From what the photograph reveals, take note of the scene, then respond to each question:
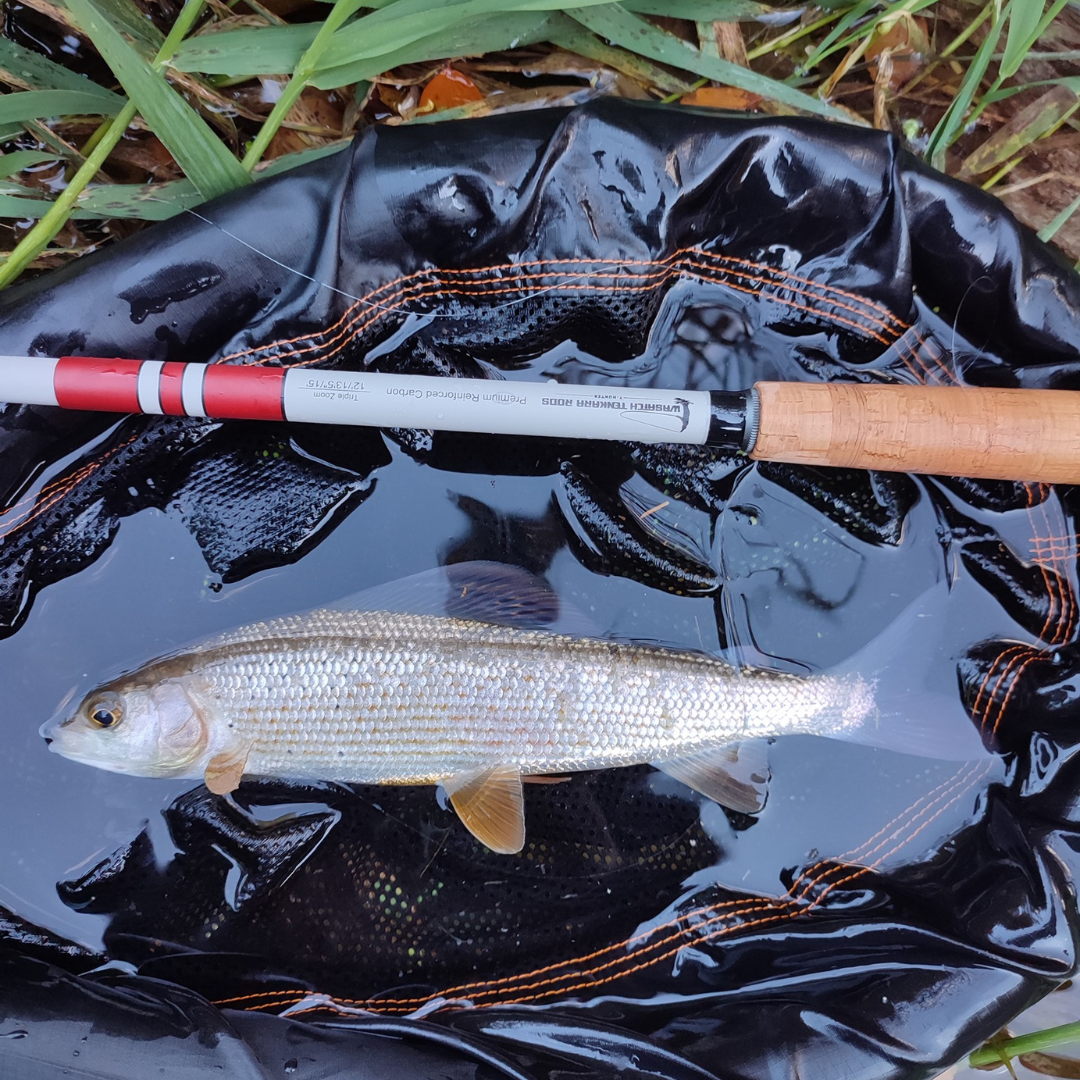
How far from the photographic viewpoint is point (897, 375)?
166cm

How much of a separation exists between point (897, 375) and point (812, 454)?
369 millimetres

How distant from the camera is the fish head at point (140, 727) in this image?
4.93 feet

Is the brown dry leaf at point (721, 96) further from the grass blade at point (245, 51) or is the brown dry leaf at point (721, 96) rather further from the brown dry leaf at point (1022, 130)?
the grass blade at point (245, 51)

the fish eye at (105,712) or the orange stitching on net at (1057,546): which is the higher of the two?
the orange stitching on net at (1057,546)

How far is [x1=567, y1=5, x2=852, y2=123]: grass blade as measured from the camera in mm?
1739

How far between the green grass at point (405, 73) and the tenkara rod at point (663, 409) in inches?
17.1

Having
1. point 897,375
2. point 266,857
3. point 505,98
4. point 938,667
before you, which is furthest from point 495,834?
point 505,98

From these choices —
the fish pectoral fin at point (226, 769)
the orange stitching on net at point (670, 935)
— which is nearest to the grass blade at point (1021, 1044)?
the orange stitching on net at point (670, 935)

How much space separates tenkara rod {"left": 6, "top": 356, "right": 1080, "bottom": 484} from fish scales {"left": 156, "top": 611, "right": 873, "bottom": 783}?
43cm

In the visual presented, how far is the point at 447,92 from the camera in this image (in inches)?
73.3

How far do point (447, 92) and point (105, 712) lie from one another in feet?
5.20

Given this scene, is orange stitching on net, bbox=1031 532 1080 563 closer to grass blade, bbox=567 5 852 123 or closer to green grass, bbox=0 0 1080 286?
green grass, bbox=0 0 1080 286

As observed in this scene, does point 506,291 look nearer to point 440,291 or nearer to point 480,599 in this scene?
point 440,291

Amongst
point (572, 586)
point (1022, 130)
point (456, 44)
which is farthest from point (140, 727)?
point (1022, 130)
